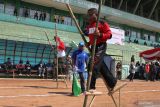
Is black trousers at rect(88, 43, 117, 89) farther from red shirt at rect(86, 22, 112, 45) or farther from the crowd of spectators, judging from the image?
the crowd of spectators

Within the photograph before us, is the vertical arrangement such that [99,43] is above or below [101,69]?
above

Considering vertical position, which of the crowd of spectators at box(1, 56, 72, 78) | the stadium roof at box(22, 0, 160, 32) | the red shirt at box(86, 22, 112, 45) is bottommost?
the crowd of spectators at box(1, 56, 72, 78)

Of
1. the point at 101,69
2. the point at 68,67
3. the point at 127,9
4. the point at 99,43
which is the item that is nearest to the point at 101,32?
the point at 99,43

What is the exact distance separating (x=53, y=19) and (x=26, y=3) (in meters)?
3.76

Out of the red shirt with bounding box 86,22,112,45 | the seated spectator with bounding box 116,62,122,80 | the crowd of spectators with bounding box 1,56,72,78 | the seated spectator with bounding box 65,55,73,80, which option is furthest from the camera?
the seated spectator with bounding box 116,62,122,80

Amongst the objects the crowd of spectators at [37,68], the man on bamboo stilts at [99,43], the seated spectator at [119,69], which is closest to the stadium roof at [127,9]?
the seated spectator at [119,69]

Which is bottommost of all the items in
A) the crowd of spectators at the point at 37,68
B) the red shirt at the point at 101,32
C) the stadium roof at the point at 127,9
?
the crowd of spectators at the point at 37,68

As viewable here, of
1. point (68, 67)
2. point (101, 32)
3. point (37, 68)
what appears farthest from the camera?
point (37, 68)

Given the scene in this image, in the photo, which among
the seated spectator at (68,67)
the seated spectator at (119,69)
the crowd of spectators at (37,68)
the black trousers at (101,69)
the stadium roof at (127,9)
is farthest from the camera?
the stadium roof at (127,9)

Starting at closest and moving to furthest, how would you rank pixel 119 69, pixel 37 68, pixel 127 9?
pixel 37 68 → pixel 119 69 → pixel 127 9

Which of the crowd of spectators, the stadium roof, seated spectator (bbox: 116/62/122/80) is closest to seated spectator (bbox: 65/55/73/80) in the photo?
the crowd of spectators

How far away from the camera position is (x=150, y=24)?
54.6 meters

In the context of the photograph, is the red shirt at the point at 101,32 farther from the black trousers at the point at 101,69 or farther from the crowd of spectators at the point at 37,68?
the crowd of spectators at the point at 37,68

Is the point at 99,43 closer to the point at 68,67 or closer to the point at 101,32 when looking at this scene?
the point at 101,32
